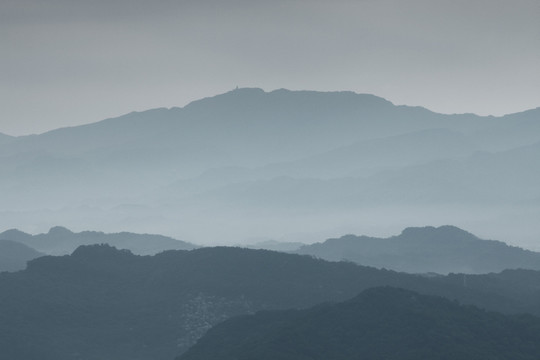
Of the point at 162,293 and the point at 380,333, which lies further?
the point at 162,293

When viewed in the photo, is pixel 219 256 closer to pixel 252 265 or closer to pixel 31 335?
pixel 252 265

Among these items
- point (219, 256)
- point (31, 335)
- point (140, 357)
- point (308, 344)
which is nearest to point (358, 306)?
point (308, 344)

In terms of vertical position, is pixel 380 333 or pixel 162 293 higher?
pixel 162 293

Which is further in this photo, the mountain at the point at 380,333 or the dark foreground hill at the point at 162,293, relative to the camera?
the dark foreground hill at the point at 162,293

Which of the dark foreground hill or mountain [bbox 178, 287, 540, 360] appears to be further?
the dark foreground hill
